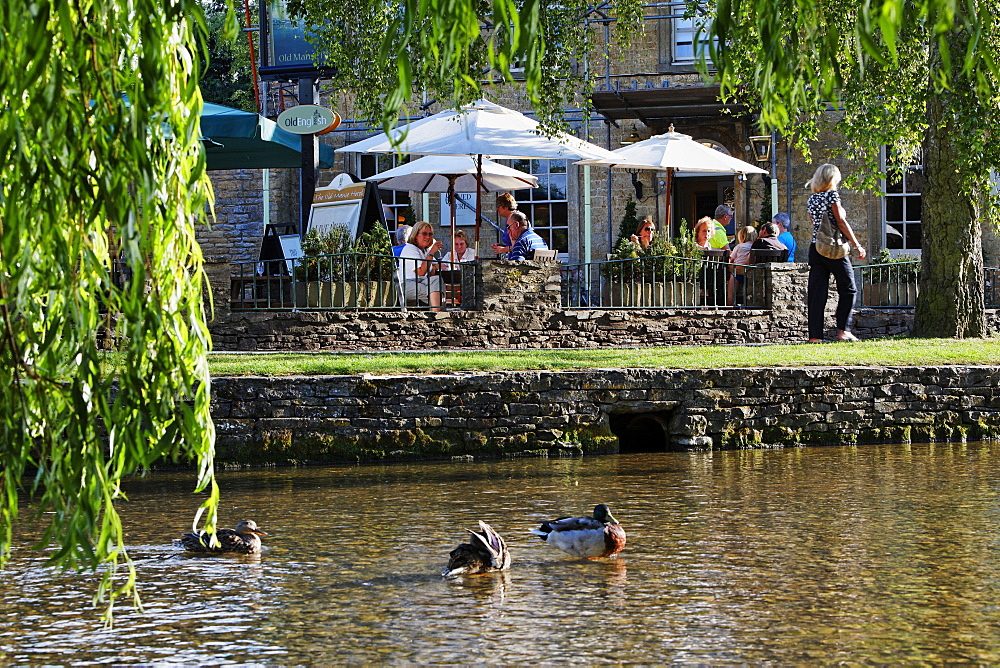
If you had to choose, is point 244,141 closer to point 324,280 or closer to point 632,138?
point 324,280

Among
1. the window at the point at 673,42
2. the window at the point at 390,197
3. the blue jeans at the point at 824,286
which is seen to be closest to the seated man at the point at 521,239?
the blue jeans at the point at 824,286

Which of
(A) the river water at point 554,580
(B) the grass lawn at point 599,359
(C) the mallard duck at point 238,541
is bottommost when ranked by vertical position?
(A) the river water at point 554,580

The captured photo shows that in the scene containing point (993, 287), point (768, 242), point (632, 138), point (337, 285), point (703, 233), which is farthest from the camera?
point (632, 138)

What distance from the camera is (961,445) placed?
36.9 ft

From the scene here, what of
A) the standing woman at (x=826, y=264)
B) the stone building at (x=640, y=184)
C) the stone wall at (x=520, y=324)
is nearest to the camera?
the standing woman at (x=826, y=264)

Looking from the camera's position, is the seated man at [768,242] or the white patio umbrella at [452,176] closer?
the seated man at [768,242]

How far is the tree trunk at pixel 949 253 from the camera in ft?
50.8

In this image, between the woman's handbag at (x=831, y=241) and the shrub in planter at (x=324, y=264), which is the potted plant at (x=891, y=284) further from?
the shrub in planter at (x=324, y=264)

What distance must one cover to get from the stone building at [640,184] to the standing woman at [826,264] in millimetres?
8041

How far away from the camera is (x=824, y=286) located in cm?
1388

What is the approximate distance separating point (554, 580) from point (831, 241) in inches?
336

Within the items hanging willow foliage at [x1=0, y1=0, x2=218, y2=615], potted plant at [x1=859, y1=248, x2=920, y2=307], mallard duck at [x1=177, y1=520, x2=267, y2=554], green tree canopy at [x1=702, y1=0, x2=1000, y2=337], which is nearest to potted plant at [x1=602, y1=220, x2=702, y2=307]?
green tree canopy at [x1=702, y1=0, x2=1000, y2=337]

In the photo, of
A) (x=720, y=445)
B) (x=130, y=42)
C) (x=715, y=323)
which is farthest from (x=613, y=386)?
(x=130, y=42)

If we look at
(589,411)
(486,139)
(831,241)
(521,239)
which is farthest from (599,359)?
(486,139)
